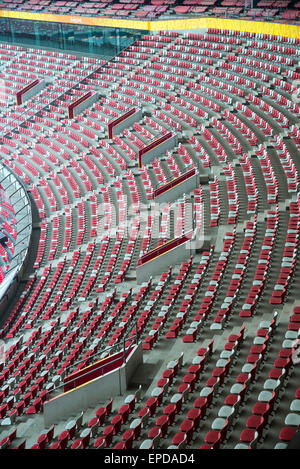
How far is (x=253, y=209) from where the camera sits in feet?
65.3

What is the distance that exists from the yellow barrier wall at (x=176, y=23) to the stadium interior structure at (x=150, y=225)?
119 mm

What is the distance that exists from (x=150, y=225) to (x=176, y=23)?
18811mm

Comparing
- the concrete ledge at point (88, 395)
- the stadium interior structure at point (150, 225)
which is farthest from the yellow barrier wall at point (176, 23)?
the concrete ledge at point (88, 395)

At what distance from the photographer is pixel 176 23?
1438 inches

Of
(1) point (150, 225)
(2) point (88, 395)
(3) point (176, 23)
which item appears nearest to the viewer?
(2) point (88, 395)

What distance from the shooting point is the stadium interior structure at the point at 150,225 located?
12.0 metres

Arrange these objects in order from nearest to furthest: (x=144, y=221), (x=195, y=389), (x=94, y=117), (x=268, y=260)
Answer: (x=195, y=389), (x=268, y=260), (x=144, y=221), (x=94, y=117)

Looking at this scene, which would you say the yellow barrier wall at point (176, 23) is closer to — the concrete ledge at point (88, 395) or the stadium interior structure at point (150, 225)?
the stadium interior structure at point (150, 225)

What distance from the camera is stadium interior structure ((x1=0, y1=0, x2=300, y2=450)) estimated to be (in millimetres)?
11984

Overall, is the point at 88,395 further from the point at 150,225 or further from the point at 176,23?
the point at 176,23

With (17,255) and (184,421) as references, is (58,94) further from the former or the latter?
(184,421)

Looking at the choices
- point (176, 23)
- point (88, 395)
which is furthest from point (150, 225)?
point (176, 23)
